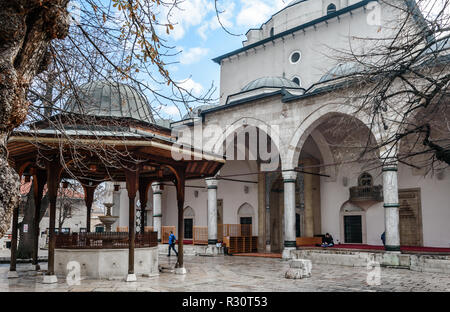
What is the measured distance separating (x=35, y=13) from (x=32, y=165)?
7.35 m

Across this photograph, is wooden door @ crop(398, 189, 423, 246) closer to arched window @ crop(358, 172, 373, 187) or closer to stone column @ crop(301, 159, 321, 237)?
arched window @ crop(358, 172, 373, 187)

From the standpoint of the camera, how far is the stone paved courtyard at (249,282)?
7.48 meters

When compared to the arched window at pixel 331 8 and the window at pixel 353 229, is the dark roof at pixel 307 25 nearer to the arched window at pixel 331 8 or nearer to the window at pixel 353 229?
the arched window at pixel 331 8

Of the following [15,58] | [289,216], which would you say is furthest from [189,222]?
[15,58]

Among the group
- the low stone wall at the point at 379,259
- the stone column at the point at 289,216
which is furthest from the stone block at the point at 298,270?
the stone column at the point at 289,216

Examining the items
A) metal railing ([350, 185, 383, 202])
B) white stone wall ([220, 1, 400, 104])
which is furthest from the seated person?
white stone wall ([220, 1, 400, 104])

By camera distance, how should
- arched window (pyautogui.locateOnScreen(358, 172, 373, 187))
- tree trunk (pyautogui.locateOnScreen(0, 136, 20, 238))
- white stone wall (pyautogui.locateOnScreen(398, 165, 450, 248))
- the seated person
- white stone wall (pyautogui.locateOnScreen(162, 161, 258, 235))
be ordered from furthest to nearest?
white stone wall (pyautogui.locateOnScreen(162, 161, 258, 235)) < arched window (pyautogui.locateOnScreen(358, 172, 373, 187)) < the seated person < white stone wall (pyautogui.locateOnScreen(398, 165, 450, 248)) < tree trunk (pyautogui.locateOnScreen(0, 136, 20, 238))

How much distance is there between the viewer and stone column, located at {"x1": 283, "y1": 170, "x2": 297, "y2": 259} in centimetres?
1342

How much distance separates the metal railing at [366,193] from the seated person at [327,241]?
5.17ft

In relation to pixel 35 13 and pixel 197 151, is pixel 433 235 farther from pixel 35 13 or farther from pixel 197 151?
pixel 35 13

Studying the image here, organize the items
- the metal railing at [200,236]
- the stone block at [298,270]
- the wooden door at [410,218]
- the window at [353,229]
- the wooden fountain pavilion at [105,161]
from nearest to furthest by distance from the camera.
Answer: the wooden fountain pavilion at [105,161], the stone block at [298,270], the wooden door at [410,218], the window at [353,229], the metal railing at [200,236]

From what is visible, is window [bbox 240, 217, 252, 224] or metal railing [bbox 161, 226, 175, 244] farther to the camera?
window [bbox 240, 217, 252, 224]

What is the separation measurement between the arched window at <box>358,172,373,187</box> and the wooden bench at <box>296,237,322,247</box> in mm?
2508
